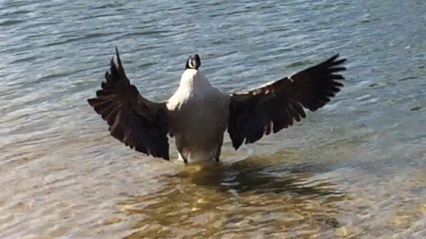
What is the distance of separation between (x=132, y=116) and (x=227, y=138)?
1.37 meters

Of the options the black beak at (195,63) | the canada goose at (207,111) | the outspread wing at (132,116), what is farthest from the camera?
the black beak at (195,63)

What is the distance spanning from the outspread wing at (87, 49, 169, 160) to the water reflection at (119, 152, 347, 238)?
1.15 ft

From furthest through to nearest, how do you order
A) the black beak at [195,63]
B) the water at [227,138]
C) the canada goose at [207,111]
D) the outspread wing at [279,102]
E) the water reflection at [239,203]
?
the outspread wing at [279,102] → the black beak at [195,63] → the canada goose at [207,111] → the water at [227,138] → the water reflection at [239,203]

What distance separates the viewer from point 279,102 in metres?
8.70

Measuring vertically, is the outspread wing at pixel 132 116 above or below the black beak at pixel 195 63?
below

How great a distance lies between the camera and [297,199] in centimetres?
753

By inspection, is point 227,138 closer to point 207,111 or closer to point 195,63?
point 207,111

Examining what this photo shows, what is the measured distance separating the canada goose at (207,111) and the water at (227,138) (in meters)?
0.26

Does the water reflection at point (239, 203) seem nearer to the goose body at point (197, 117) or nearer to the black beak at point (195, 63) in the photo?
the goose body at point (197, 117)

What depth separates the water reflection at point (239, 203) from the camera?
6.95 metres

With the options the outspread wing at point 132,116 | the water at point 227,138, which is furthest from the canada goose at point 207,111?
the water at point 227,138

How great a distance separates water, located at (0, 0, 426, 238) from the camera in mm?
7145

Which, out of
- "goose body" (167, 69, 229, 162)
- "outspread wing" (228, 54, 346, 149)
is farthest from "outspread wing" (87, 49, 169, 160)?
"outspread wing" (228, 54, 346, 149)

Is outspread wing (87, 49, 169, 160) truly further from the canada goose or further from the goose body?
the goose body
